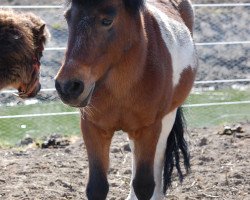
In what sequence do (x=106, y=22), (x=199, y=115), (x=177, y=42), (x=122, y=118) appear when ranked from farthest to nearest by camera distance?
(x=199, y=115) < (x=177, y=42) < (x=122, y=118) < (x=106, y=22)

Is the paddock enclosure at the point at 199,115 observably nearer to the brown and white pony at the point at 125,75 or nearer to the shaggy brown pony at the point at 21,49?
the shaggy brown pony at the point at 21,49

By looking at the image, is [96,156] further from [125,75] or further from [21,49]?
[21,49]

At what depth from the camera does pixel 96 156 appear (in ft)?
15.3

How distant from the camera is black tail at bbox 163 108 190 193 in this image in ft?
18.5

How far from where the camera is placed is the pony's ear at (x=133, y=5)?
4182 mm

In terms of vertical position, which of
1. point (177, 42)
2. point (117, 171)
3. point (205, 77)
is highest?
point (177, 42)

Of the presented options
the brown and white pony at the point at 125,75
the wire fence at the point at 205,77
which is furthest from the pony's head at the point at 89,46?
the wire fence at the point at 205,77

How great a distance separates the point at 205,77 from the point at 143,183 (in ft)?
20.6

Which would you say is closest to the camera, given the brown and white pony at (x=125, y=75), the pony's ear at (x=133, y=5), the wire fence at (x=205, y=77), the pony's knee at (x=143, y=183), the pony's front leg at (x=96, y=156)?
the brown and white pony at (x=125, y=75)

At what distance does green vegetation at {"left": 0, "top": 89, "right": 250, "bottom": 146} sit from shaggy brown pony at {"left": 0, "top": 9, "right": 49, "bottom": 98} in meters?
2.99

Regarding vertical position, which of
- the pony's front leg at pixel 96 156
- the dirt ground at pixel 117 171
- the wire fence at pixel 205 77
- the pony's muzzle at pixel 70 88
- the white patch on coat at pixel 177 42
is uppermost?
the pony's muzzle at pixel 70 88

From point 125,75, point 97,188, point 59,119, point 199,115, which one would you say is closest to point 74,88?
point 125,75

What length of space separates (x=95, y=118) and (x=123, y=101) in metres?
0.25

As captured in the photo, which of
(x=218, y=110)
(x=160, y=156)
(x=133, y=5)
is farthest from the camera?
(x=218, y=110)
